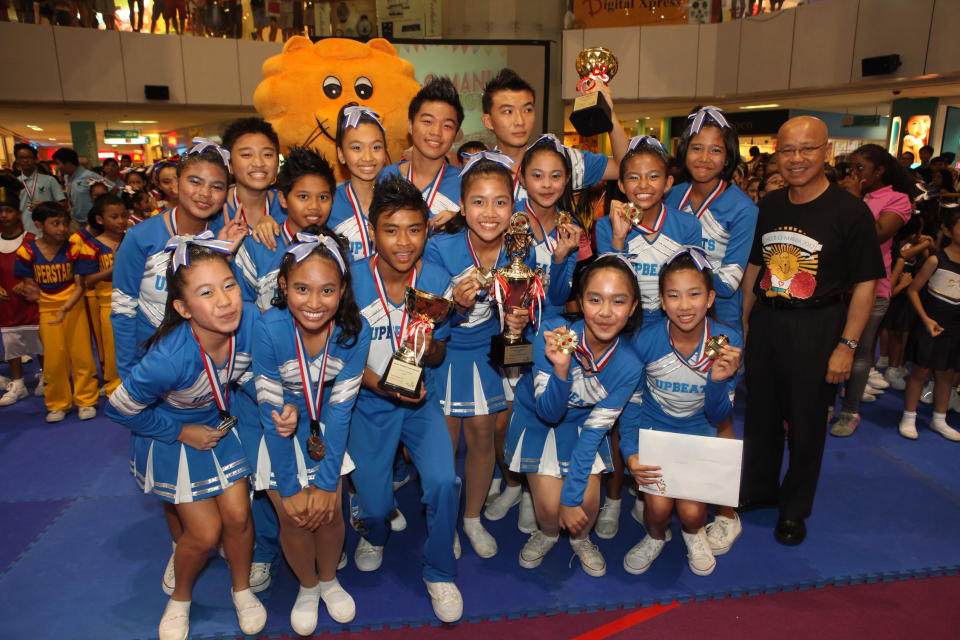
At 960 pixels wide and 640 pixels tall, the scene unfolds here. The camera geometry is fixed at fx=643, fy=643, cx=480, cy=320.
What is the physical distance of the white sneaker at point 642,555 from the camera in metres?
3.09

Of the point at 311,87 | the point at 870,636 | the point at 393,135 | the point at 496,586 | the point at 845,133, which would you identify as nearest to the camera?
the point at 870,636

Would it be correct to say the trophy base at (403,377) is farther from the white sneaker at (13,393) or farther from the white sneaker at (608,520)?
the white sneaker at (13,393)

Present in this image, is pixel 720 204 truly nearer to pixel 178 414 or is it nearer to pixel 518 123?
pixel 518 123

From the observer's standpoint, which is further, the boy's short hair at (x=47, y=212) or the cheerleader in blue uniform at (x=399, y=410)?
the boy's short hair at (x=47, y=212)

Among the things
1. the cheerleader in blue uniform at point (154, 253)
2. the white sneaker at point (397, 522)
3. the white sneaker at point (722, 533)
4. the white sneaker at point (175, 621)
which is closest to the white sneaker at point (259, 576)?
the white sneaker at point (175, 621)

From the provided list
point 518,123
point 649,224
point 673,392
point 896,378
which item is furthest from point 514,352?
point 896,378

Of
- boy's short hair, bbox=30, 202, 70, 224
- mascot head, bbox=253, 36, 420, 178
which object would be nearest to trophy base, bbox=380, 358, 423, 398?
mascot head, bbox=253, 36, 420, 178

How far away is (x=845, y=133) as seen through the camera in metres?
14.2

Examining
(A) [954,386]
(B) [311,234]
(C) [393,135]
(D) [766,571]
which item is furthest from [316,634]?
(A) [954,386]

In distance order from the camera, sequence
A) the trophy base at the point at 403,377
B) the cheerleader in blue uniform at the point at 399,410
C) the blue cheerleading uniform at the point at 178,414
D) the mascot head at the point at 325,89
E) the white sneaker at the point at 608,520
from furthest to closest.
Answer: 1. the mascot head at the point at 325,89
2. the white sneaker at the point at 608,520
3. the cheerleader in blue uniform at the point at 399,410
4. the trophy base at the point at 403,377
5. the blue cheerleading uniform at the point at 178,414

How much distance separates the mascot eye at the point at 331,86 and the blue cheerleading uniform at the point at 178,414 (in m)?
2.22

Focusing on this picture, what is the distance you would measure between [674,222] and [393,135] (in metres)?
→ 2.30

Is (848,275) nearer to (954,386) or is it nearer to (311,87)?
(954,386)

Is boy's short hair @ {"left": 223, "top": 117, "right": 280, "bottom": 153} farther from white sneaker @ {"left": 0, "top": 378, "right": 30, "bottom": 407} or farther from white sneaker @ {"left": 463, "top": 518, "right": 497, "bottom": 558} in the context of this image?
white sneaker @ {"left": 0, "top": 378, "right": 30, "bottom": 407}
